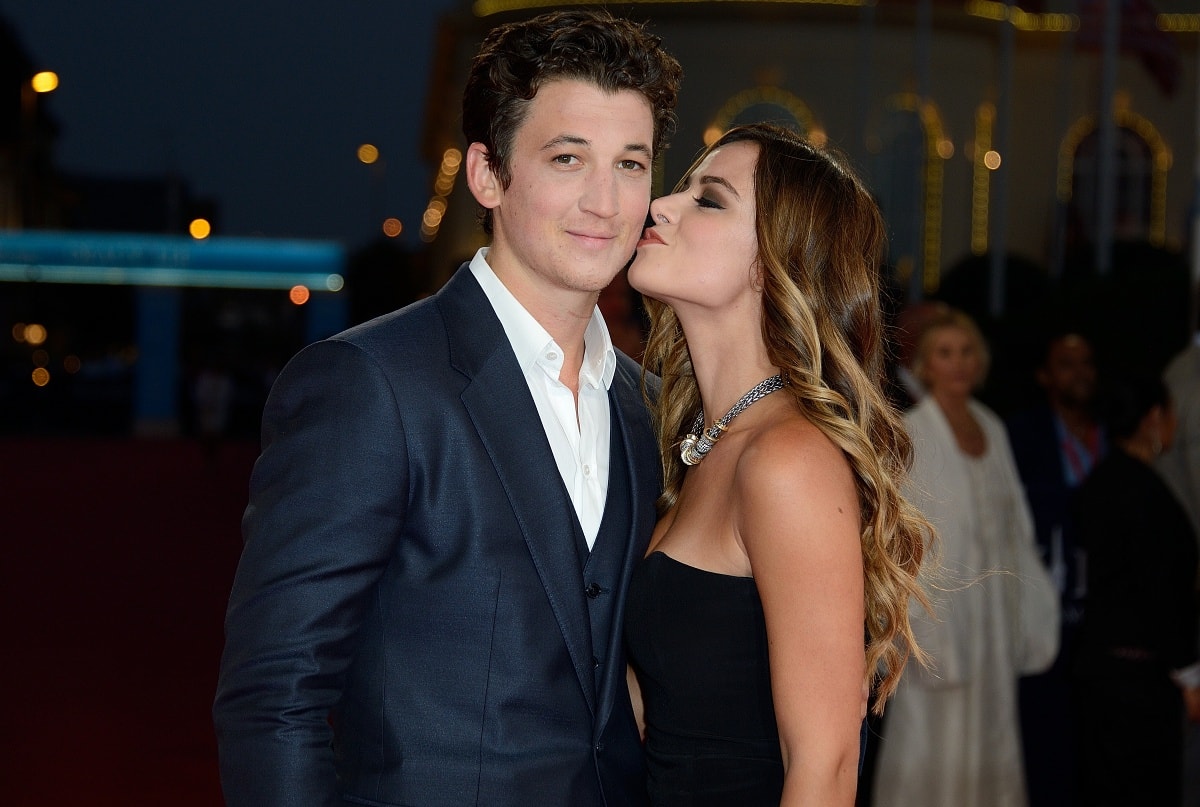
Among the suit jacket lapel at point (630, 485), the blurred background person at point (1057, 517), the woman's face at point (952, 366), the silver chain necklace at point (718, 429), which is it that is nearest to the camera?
the suit jacket lapel at point (630, 485)

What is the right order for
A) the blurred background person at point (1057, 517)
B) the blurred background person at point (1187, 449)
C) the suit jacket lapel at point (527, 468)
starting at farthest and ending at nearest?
1. the blurred background person at point (1057, 517)
2. the blurred background person at point (1187, 449)
3. the suit jacket lapel at point (527, 468)

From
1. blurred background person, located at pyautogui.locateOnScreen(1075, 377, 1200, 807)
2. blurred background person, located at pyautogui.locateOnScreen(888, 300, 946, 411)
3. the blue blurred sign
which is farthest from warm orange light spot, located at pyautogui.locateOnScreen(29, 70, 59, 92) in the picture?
blurred background person, located at pyautogui.locateOnScreen(1075, 377, 1200, 807)

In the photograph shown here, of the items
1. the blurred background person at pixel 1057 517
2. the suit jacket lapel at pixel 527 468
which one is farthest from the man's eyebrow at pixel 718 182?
the blurred background person at pixel 1057 517

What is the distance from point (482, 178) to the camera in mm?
3121

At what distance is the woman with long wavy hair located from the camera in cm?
284

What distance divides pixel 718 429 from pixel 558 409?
1.56 ft

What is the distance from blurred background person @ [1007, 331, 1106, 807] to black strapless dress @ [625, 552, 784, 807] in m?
4.40

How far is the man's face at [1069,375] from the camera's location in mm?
7539

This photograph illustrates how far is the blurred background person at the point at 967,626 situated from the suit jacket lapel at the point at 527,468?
3271 millimetres

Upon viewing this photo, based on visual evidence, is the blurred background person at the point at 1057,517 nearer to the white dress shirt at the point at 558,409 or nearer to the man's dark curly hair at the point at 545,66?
the white dress shirt at the point at 558,409

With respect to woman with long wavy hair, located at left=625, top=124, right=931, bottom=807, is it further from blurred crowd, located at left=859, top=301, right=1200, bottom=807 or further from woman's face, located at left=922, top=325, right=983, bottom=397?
woman's face, located at left=922, top=325, right=983, bottom=397

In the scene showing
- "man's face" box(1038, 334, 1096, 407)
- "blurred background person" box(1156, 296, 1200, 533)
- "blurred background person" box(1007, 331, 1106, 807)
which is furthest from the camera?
"man's face" box(1038, 334, 1096, 407)

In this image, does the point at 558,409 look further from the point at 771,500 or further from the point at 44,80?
the point at 44,80

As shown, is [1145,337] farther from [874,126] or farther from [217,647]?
[874,126]
